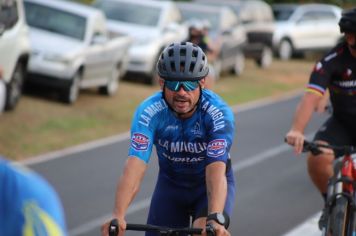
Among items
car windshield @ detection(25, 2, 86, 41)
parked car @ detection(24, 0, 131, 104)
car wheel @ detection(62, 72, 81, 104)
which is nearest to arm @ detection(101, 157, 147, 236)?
parked car @ detection(24, 0, 131, 104)

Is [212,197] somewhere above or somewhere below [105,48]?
above

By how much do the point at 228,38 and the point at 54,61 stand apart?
9503mm

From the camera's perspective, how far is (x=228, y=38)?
2658 cm

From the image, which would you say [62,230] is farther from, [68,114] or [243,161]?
[68,114]

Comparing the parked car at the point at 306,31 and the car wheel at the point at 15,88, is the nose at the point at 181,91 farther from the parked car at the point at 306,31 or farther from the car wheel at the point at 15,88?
the parked car at the point at 306,31

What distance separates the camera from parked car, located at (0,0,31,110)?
15266 mm

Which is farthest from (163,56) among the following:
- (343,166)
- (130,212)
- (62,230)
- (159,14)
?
(159,14)

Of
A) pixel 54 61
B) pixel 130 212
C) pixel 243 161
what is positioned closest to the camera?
pixel 130 212

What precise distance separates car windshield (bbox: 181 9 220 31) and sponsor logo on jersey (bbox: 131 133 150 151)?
2016 cm

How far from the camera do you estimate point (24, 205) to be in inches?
120

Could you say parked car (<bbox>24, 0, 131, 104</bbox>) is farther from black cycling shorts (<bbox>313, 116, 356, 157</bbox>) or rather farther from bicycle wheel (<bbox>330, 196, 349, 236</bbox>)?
bicycle wheel (<bbox>330, 196, 349, 236</bbox>)

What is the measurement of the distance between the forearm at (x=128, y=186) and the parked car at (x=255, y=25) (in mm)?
24774

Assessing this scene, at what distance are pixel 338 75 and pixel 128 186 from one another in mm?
2674

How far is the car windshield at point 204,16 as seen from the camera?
85.0 feet
